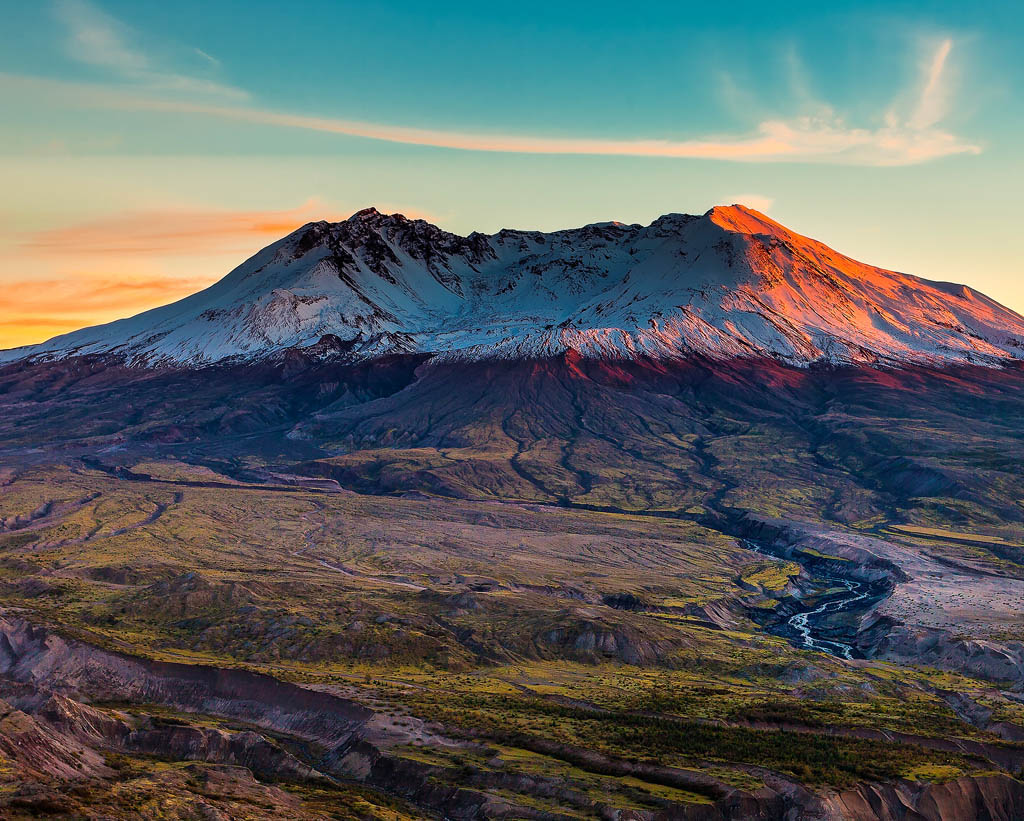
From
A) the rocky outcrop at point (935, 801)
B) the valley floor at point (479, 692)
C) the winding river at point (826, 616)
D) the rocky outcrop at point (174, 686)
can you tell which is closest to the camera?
the rocky outcrop at point (935, 801)

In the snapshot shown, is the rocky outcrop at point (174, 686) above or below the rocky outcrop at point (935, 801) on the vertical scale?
above

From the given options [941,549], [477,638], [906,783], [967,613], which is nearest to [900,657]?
[967,613]

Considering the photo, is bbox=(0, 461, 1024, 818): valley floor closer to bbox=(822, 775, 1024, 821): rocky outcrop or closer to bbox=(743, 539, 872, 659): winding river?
bbox=(822, 775, 1024, 821): rocky outcrop

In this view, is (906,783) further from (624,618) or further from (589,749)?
(624,618)

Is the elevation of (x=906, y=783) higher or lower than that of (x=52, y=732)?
lower

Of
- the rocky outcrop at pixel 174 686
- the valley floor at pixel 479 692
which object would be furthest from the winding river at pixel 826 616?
the rocky outcrop at pixel 174 686

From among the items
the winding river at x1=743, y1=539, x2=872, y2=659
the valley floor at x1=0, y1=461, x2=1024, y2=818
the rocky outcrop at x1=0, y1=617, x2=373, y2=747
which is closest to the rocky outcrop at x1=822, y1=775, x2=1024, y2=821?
the valley floor at x1=0, y1=461, x2=1024, y2=818

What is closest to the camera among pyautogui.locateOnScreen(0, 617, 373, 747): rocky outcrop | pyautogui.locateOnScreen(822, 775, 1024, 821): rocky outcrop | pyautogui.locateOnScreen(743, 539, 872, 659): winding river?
pyautogui.locateOnScreen(822, 775, 1024, 821): rocky outcrop

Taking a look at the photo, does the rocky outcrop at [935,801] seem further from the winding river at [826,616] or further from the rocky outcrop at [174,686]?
the winding river at [826,616]

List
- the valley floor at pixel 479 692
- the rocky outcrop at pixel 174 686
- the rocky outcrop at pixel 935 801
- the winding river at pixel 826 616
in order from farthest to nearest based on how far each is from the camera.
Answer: the winding river at pixel 826 616
the rocky outcrop at pixel 174 686
the valley floor at pixel 479 692
the rocky outcrop at pixel 935 801

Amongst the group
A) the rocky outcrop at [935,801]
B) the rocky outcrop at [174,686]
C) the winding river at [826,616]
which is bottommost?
the winding river at [826,616]

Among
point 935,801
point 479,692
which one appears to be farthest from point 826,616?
point 935,801
